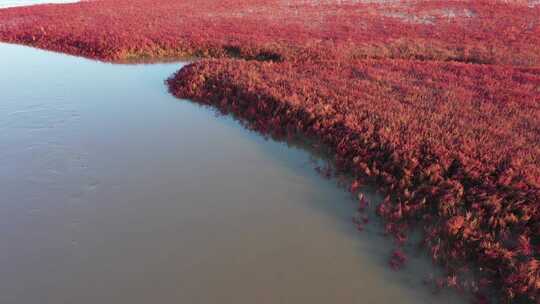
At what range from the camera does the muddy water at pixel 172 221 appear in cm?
482

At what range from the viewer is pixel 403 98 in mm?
10789

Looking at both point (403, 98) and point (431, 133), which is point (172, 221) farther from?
point (403, 98)

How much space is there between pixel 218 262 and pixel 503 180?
5.55 meters

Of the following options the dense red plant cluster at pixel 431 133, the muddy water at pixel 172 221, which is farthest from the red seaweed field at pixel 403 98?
the muddy water at pixel 172 221

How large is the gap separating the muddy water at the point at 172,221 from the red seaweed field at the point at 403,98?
0.92m

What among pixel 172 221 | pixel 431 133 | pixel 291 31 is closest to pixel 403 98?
pixel 431 133

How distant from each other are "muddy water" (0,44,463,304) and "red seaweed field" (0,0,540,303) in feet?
3.03

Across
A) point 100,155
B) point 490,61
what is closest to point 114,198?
point 100,155

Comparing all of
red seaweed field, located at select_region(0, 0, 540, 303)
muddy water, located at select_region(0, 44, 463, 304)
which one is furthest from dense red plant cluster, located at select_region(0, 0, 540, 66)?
muddy water, located at select_region(0, 44, 463, 304)

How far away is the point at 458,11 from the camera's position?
102ft

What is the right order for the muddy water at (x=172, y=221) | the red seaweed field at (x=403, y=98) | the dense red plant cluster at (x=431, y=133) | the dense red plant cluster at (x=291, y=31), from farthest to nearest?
1. the dense red plant cluster at (x=291, y=31)
2. the red seaweed field at (x=403, y=98)
3. the dense red plant cluster at (x=431, y=133)
4. the muddy water at (x=172, y=221)

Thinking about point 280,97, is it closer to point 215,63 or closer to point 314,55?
point 215,63

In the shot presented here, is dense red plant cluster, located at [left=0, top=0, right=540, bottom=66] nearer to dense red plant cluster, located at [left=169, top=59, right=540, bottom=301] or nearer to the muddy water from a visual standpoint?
dense red plant cluster, located at [left=169, top=59, right=540, bottom=301]

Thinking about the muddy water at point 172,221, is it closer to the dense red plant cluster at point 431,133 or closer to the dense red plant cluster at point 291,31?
the dense red plant cluster at point 431,133
